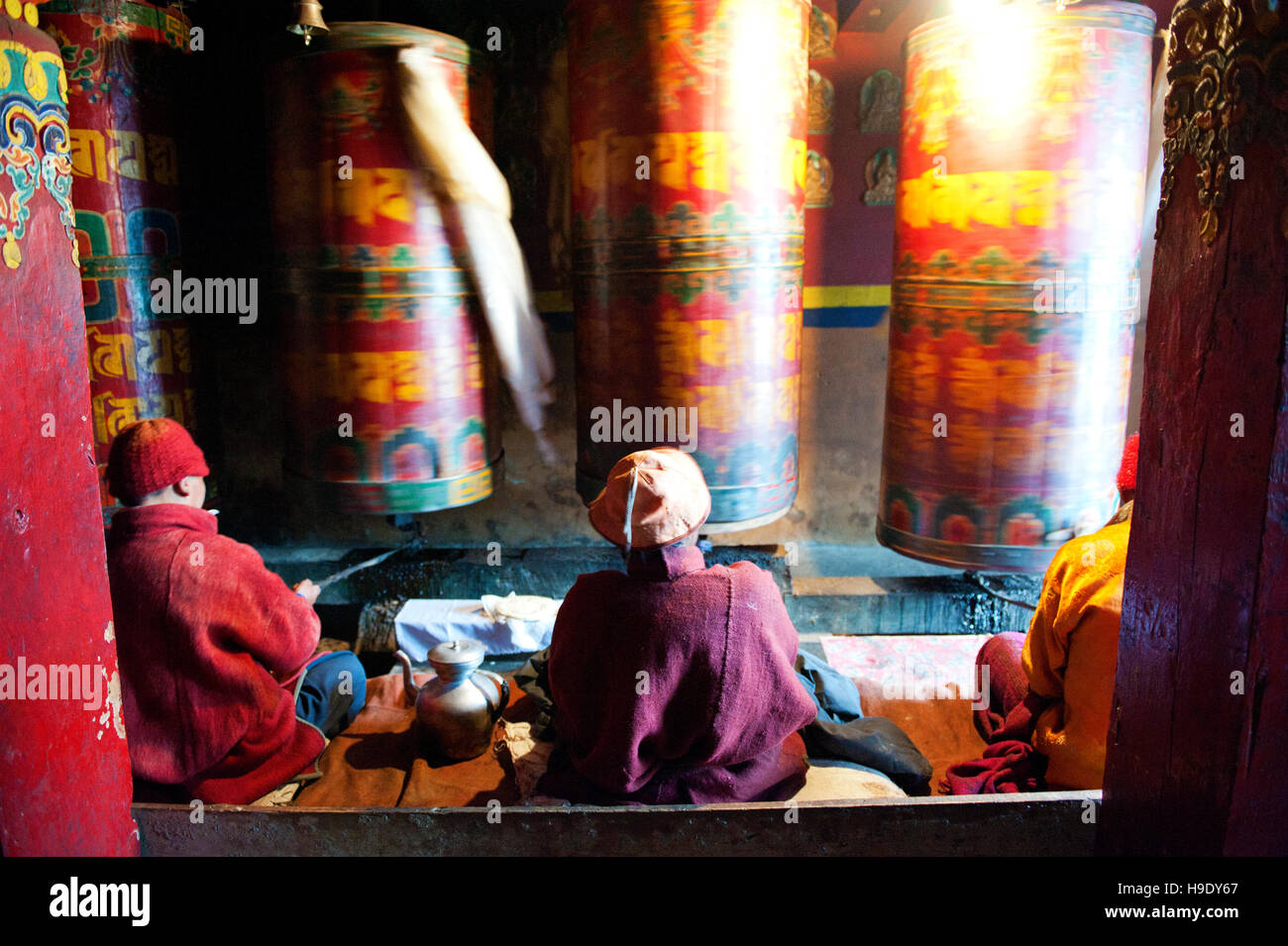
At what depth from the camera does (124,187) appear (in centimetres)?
423

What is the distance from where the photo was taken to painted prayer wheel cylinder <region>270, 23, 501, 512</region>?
12.9ft

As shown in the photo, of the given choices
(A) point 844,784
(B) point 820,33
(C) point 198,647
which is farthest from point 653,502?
(B) point 820,33

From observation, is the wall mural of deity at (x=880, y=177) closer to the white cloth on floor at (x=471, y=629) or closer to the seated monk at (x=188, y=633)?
the white cloth on floor at (x=471, y=629)

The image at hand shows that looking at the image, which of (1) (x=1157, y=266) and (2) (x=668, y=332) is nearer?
(1) (x=1157, y=266)

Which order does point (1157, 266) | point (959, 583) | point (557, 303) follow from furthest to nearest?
point (557, 303)
point (959, 583)
point (1157, 266)

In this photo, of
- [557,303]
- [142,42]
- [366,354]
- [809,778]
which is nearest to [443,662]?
[809,778]

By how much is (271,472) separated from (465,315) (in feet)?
6.32

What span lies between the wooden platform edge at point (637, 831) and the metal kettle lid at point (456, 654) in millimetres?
924

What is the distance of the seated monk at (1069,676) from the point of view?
2574mm

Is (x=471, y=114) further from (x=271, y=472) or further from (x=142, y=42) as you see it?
(x=271, y=472)

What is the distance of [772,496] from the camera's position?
430 centimetres

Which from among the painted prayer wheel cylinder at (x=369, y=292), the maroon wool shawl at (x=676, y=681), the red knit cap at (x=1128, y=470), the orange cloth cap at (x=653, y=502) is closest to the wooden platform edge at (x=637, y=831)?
the maroon wool shawl at (x=676, y=681)

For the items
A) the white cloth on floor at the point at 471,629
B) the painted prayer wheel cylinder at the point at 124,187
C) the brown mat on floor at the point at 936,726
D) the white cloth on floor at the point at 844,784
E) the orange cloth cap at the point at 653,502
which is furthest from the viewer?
the white cloth on floor at the point at 471,629

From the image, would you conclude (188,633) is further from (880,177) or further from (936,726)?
(880,177)
